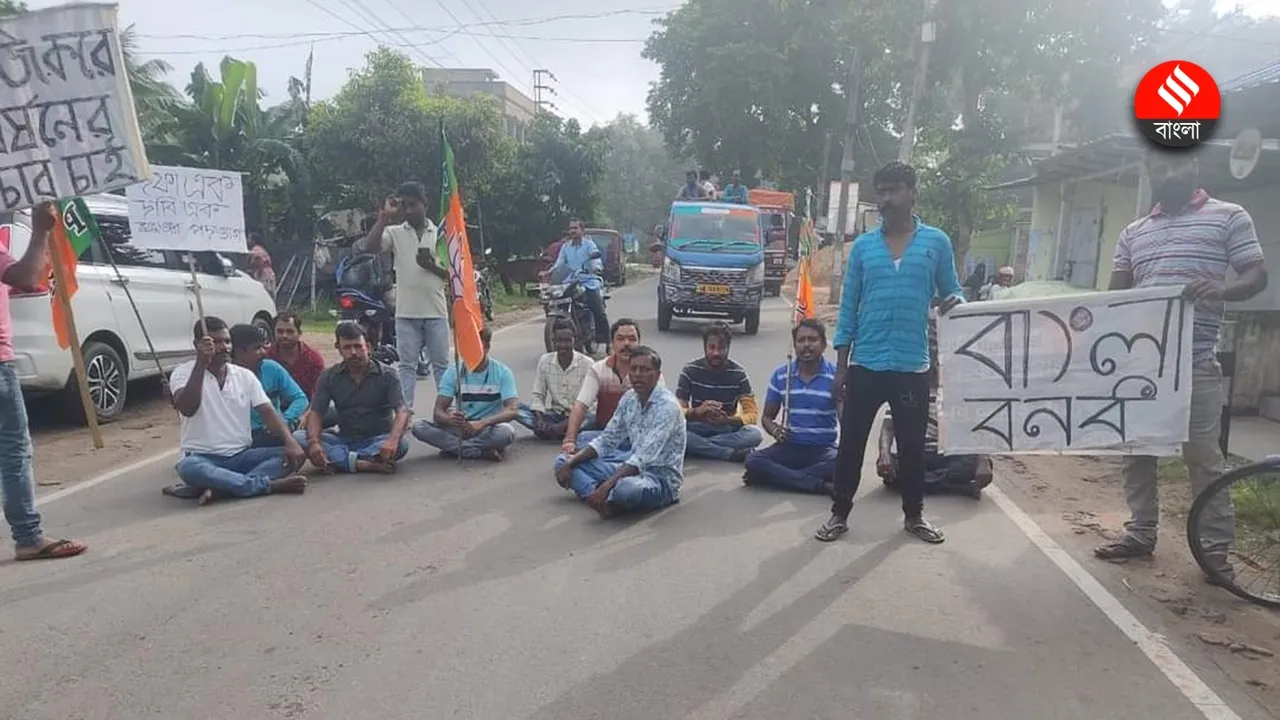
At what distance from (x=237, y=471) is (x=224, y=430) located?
0.29 m

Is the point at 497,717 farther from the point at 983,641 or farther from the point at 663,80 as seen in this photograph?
the point at 663,80

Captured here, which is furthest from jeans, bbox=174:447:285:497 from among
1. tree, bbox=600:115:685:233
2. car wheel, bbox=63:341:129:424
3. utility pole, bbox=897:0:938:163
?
tree, bbox=600:115:685:233

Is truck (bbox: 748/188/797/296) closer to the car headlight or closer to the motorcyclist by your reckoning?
the car headlight

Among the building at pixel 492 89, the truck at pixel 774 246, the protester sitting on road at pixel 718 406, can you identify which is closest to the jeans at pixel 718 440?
the protester sitting on road at pixel 718 406

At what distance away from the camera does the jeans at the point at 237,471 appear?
5.96m

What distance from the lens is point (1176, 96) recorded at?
11.6 meters

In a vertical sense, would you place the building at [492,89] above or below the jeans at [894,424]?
above

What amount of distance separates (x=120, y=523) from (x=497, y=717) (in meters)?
3.42

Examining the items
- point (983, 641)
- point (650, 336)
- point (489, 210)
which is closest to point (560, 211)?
point (489, 210)

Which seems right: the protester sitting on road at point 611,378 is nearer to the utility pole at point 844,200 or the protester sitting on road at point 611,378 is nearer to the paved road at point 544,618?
the paved road at point 544,618

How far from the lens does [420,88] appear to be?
2152cm

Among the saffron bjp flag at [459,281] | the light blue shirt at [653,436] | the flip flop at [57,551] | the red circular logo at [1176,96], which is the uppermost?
the red circular logo at [1176,96]

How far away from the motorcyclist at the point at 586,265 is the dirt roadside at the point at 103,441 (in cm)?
502

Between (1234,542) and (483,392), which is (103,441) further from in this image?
(1234,542)
